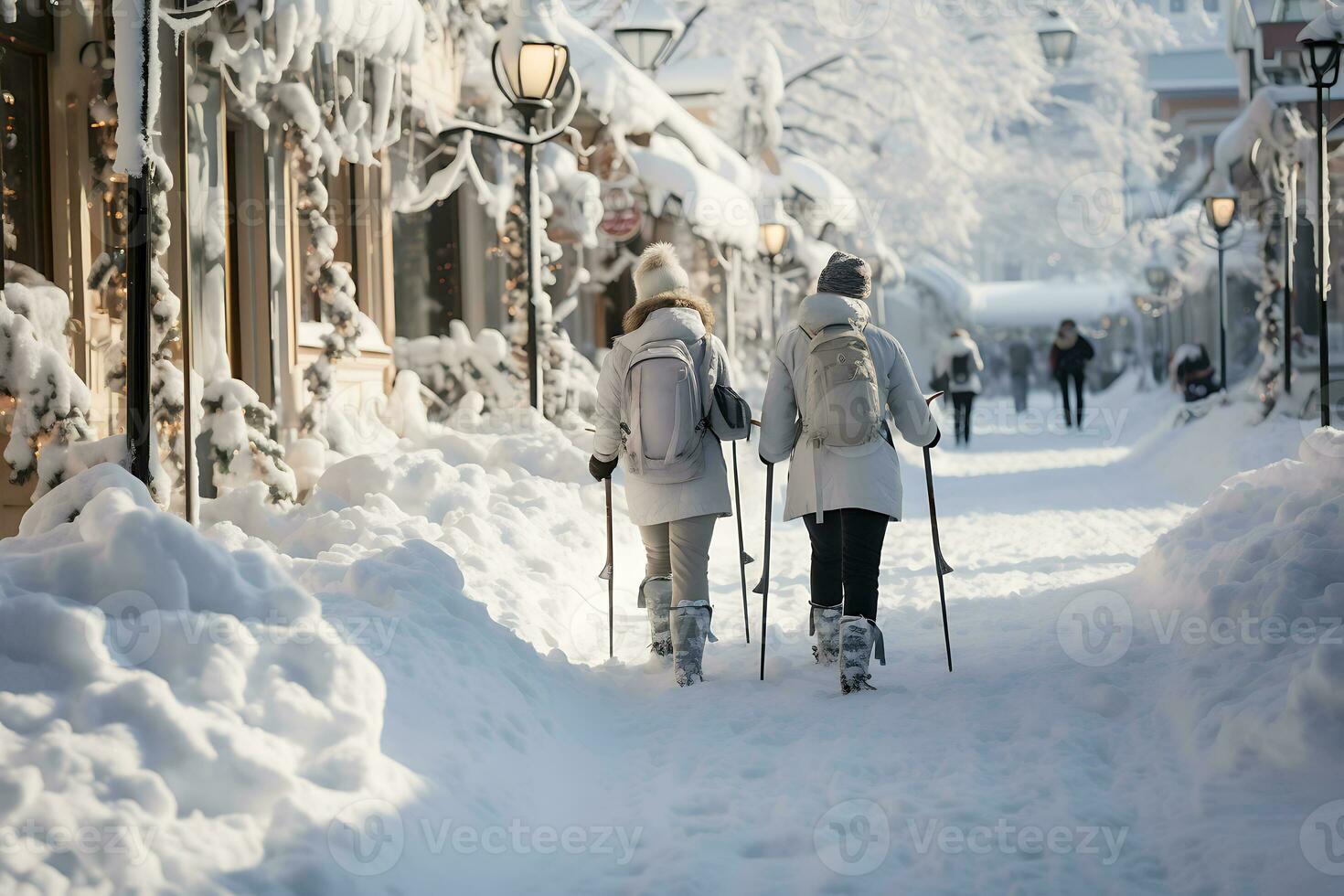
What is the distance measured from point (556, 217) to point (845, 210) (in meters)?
12.0

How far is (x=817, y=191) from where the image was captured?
24188mm

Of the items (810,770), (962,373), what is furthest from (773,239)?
(810,770)

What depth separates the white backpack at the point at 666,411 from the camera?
6.06 meters

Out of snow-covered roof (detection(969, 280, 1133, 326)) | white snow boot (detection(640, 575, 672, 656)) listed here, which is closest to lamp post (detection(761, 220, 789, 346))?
white snow boot (detection(640, 575, 672, 656))

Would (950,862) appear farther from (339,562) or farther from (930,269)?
(930,269)

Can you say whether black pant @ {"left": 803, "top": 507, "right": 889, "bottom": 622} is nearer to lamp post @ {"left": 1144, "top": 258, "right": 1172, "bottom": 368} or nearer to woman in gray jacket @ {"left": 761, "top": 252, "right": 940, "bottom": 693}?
woman in gray jacket @ {"left": 761, "top": 252, "right": 940, "bottom": 693}

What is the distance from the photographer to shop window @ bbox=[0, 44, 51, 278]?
7.78 meters

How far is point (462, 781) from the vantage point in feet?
14.7

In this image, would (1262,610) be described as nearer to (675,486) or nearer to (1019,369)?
(675,486)

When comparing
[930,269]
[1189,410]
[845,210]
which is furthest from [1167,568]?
[930,269]

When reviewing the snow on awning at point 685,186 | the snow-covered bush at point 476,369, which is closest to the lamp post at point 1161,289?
the snow on awning at point 685,186

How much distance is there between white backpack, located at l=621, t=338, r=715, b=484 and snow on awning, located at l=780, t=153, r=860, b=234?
18.3 meters

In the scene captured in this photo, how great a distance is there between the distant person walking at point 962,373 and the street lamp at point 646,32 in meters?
8.13

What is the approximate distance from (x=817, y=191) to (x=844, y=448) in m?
18.8
